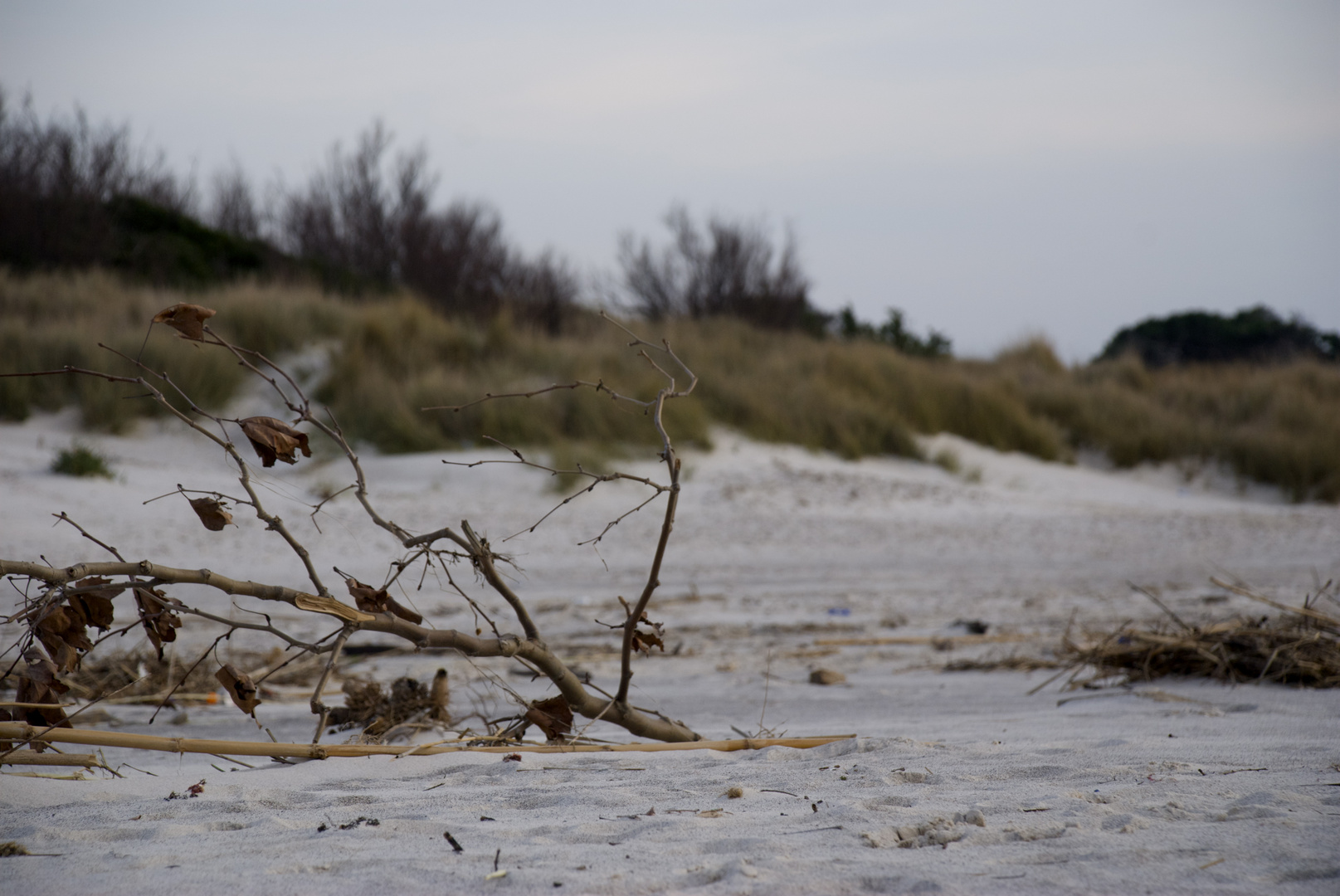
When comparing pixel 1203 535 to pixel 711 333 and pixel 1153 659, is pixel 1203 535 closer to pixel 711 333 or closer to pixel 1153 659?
pixel 1153 659

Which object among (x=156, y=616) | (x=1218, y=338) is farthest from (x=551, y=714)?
(x=1218, y=338)

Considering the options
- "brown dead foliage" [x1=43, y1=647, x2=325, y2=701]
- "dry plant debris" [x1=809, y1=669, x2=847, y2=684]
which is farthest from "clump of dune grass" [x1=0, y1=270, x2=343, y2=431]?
"dry plant debris" [x1=809, y1=669, x2=847, y2=684]

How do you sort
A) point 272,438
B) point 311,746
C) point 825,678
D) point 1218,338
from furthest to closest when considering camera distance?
point 1218,338 < point 825,678 < point 311,746 < point 272,438

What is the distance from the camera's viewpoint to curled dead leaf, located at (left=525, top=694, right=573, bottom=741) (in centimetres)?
190

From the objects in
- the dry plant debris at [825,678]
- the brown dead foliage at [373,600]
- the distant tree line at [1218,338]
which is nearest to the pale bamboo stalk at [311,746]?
the brown dead foliage at [373,600]

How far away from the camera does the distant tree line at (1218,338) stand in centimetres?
1766

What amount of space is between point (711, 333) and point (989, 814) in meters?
11.8

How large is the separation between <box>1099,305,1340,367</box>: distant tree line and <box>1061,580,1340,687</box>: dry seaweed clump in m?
15.8

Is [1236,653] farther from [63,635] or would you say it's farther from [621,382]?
[621,382]

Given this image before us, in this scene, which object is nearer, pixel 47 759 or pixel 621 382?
pixel 47 759

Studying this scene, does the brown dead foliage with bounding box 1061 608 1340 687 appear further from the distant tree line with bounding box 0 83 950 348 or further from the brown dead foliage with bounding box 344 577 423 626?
the distant tree line with bounding box 0 83 950 348

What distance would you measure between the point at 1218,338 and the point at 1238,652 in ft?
62.0

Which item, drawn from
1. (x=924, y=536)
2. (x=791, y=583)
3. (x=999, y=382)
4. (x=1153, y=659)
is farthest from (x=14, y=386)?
(x=999, y=382)

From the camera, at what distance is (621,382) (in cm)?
1010
